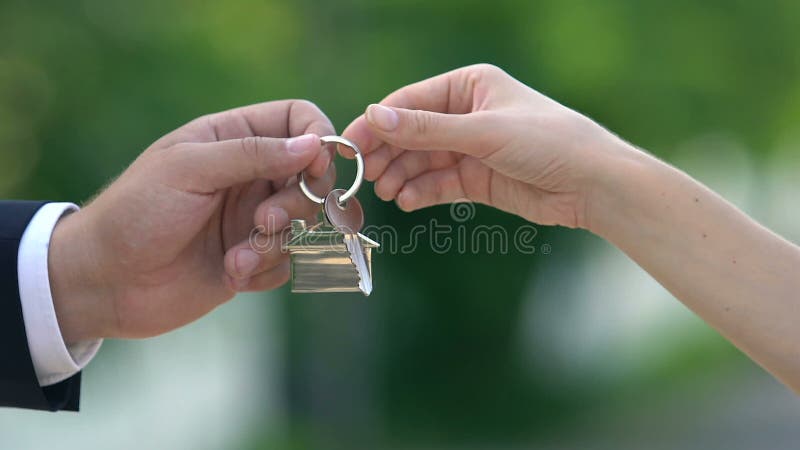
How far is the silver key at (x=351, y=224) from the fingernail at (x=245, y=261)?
14.0 inches

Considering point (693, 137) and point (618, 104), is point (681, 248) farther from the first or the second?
point (693, 137)

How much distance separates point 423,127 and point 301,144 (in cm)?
39

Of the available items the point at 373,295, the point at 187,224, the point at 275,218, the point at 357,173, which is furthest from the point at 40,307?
the point at 373,295

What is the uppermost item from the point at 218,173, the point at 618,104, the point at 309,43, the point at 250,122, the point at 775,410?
the point at 309,43

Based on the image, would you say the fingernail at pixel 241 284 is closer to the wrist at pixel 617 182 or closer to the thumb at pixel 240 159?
the thumb at pixel 240 159

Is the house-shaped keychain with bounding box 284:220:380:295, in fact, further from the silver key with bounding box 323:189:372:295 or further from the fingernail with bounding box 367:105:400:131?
the fingernail with bounding box 367:105:400:131

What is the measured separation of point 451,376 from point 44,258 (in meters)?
4.75

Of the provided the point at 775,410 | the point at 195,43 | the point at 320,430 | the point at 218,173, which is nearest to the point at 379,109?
the point at 218,173

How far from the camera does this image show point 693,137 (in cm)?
770

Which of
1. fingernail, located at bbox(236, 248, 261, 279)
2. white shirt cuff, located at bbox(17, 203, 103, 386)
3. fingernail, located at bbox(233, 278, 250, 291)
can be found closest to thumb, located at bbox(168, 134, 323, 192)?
fingernail, located at bbox(236, 248, 261, 279)

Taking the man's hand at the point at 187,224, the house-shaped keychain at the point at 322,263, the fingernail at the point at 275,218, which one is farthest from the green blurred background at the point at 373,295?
the house-shaped keychain at the point at 322,263

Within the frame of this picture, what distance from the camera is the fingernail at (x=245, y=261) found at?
104 inches

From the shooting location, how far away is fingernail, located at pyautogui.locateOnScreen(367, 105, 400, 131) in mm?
2395

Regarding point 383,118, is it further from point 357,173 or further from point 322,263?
point 322,263
